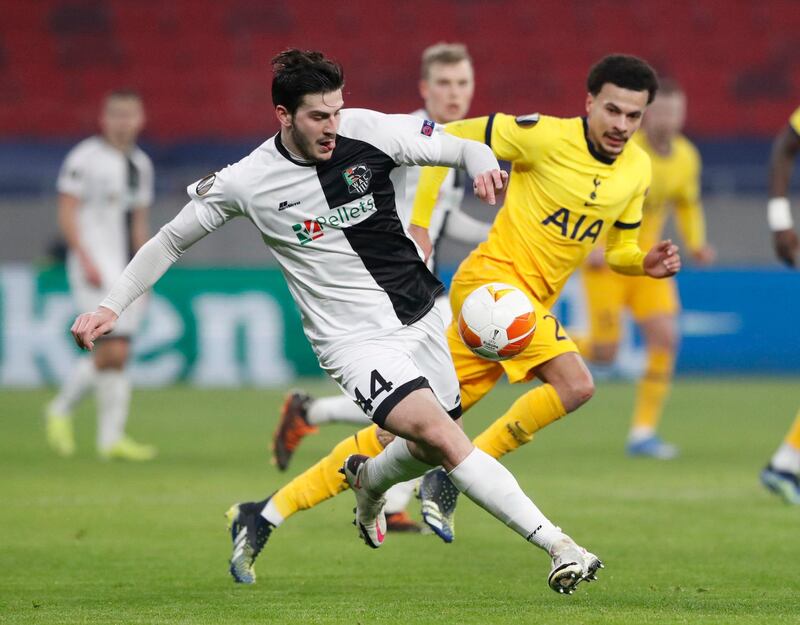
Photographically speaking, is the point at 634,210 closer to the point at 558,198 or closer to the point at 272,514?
the point at 558,198

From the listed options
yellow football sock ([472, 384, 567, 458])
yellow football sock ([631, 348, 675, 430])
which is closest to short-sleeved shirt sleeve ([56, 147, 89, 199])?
yellow football sock ([631, 348, 675, 430])

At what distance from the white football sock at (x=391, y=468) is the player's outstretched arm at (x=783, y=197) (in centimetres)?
314

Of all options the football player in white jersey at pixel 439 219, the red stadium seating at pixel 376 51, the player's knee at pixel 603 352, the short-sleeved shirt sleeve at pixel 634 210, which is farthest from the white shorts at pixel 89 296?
the red stadium seating at pixel 376 51

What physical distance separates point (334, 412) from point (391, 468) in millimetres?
2163

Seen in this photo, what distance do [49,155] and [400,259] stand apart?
49.5 feet

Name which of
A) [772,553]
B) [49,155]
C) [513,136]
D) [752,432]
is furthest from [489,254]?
[49,155]

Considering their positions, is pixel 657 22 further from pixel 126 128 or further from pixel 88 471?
pixel 88 471

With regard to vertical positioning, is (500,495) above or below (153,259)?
below

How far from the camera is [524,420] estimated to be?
624cm

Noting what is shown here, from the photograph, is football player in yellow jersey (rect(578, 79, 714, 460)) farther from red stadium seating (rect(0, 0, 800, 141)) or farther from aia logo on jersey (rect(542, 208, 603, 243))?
red stadium seating (rect(0, 0, 800, 141))

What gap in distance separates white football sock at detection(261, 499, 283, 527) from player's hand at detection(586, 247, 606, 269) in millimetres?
4449

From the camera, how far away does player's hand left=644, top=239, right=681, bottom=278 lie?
19.5ft

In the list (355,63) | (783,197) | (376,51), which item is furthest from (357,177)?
(376,51)

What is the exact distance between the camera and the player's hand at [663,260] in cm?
594
